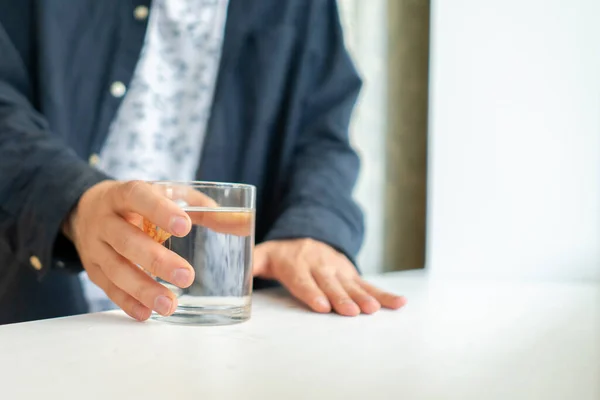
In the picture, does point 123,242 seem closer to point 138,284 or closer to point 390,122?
point 138,284

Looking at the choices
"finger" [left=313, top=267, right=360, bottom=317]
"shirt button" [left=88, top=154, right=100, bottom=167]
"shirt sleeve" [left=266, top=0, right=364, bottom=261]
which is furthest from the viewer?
"shirt button" [left=88, top=154, right=100, bottom=167]

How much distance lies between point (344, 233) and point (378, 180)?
57cm

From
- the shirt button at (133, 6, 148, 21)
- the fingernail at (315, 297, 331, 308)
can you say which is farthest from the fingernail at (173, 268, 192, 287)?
Result: the shirt button at (133, 6, 148, 21)

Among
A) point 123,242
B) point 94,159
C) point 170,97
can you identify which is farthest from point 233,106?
point 123,242

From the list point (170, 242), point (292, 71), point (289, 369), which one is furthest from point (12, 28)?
point (289, 369)

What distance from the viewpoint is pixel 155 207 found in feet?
1.25

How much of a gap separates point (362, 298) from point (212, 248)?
0.17m

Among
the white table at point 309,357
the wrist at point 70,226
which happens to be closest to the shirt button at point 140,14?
the wrist at point 70,226

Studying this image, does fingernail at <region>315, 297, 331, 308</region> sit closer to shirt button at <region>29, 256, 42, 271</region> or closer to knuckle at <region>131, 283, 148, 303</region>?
knuckle at <region>131, 283, 148, 303</region>

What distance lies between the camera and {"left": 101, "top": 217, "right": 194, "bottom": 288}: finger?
0.39 meters

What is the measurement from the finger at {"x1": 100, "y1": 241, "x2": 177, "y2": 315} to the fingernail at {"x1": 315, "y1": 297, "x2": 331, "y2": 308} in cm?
15

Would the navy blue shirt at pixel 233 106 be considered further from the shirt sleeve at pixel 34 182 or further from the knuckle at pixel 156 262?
the knuckle at pixel 156 262

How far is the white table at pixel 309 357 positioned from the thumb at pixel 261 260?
2.7 inches

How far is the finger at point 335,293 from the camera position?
0.50 metres
